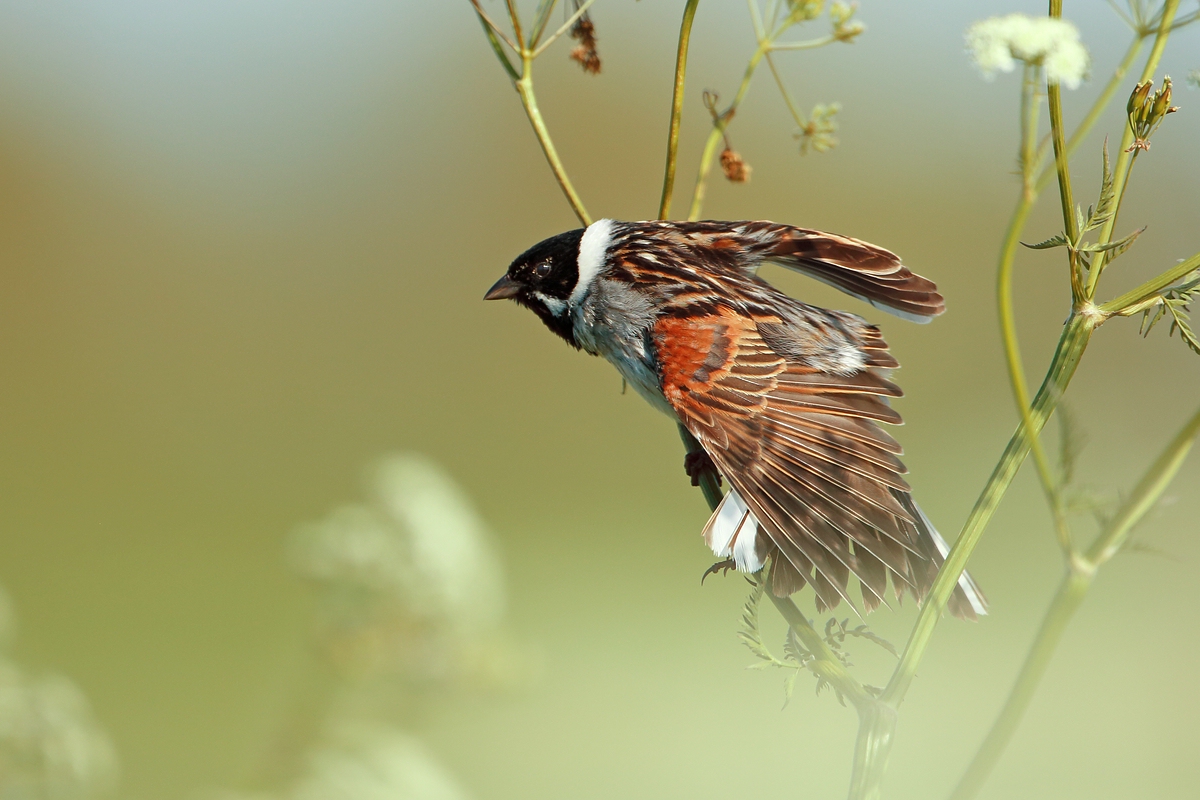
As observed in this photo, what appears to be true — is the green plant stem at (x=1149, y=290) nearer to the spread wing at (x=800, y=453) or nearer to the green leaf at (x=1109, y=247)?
the green leaf at (x=1109, y=247)

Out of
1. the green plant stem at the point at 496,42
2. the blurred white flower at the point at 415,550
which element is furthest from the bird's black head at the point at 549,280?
the blurred white flower at the point at 415,550

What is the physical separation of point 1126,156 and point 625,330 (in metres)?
1.10

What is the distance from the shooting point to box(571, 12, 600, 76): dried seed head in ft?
5.21

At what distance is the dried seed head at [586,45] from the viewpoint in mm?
1588

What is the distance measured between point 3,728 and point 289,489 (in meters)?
10.2

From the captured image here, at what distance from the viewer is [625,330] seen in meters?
1.91

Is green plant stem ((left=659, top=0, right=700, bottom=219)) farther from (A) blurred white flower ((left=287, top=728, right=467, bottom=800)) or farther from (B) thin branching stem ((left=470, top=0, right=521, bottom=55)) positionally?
(A) blurred white flower ((left=287, top=728, right=467, bottom=800))

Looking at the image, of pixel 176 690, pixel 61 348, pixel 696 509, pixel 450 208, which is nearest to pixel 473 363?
pixel 450 208

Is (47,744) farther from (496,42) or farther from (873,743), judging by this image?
(496,42)

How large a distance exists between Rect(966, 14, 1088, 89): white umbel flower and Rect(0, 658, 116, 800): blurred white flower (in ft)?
2.90

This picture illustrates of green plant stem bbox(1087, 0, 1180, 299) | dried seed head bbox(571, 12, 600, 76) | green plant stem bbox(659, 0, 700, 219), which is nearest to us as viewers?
green plant stem bbox(1087, 0, 1180, 299)

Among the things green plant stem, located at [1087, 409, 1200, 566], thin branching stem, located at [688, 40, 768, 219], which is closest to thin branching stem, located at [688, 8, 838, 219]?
thin branching stem, located at [688, 40, 768, 219]

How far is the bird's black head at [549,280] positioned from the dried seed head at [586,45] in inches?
21.4

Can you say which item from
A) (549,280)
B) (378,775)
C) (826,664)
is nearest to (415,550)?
(378,775)
